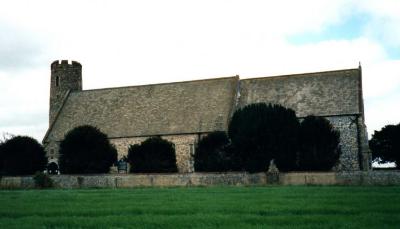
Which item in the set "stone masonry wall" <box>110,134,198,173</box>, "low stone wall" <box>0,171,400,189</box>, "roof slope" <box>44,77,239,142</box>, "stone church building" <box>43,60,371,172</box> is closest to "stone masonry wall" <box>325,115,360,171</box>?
"stone church building" <box>43,60,371,172</box>

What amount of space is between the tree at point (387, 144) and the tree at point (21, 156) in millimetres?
30214

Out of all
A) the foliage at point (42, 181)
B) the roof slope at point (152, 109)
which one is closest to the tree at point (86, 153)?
the foliage at point (42, 181)

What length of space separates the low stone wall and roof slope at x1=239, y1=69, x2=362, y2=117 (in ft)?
32.9

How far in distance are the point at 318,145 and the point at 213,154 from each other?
24.9ft

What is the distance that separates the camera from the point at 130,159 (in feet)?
128

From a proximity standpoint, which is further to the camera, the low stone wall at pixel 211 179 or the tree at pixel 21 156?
the tree at pixel 21 156

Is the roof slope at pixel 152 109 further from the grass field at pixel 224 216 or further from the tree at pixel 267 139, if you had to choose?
the grass field at pixel 224 216

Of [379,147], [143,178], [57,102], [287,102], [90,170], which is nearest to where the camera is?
[143,178]

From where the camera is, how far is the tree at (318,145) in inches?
1304

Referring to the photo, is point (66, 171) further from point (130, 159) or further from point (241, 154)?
point (241, 154)

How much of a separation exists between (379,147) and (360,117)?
34.4ft

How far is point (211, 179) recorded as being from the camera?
103 feet

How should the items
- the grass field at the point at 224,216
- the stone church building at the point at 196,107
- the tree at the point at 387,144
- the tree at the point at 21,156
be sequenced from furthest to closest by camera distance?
the tree at the point at 387,144 < the tree at the point at 21,156 < the stone church building at the point at 196,107 < the grass field at the point at 224,216

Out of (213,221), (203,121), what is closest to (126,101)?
(203,121)
